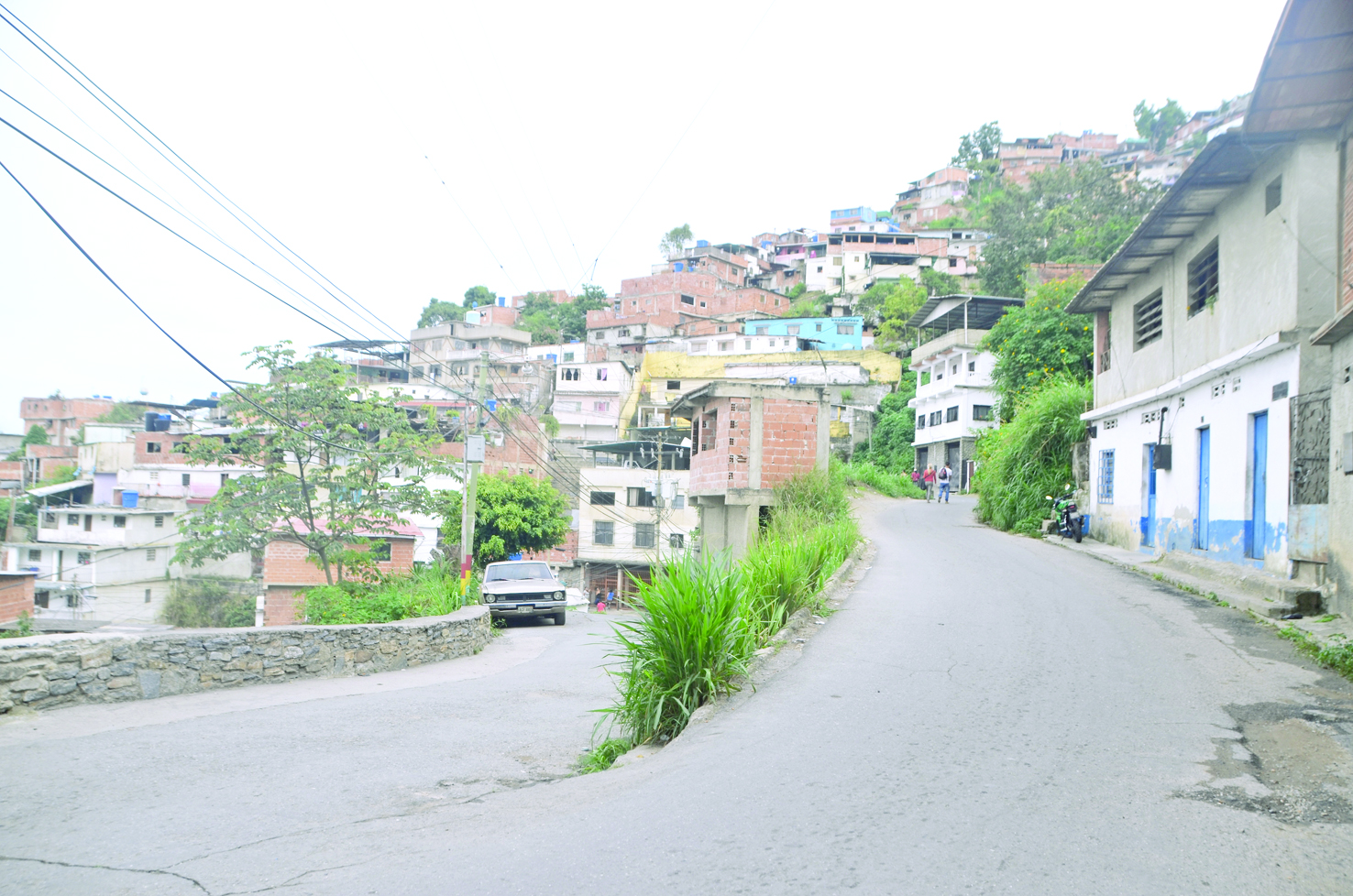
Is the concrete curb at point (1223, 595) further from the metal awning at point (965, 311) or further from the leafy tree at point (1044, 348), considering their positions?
the metal awning at point (965, 311)

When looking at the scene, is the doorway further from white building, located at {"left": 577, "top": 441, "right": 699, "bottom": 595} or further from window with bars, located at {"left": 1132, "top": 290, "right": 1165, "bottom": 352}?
white building, located at {"left": 577, "top": 441, "right": 699, "bottom": 595}

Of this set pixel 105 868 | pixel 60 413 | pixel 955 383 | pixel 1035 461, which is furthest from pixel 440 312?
pixel 105 868

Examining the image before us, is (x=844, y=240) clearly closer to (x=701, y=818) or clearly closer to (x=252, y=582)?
(x=252, y=582)

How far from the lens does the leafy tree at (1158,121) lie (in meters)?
81.2

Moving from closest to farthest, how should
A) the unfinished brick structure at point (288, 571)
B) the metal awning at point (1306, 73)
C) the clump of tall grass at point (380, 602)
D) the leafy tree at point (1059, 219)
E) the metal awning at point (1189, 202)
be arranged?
the metal awning at point (1306, 73) → the metal awning at point (1189, 202) → the clump of tall grass at point (380, 602) → the unfinished brick structure at point (288, 571) → the leafy tree at point (1059, 219)

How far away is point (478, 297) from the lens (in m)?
97.1

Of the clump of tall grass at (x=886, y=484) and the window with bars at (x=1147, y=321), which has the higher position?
the window with bars at (x=1147, y=321)

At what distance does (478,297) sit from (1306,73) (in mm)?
92538

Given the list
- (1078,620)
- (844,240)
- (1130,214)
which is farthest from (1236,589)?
(844,240)

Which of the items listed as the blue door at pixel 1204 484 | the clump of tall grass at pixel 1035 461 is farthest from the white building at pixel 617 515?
the blue door at pixel 1204 484

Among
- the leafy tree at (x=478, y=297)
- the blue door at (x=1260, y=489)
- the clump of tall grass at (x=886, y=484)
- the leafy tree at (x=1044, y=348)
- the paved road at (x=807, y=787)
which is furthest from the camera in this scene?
the leafy tree at (x=478, y=297)

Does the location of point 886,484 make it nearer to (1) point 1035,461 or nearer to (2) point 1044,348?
(2) point 1044,348

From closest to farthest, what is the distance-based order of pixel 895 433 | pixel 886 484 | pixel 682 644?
pixel 682 644 → pixel 886 484 → pixel 895 433

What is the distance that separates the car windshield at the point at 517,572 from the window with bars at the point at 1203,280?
15.9 metres
